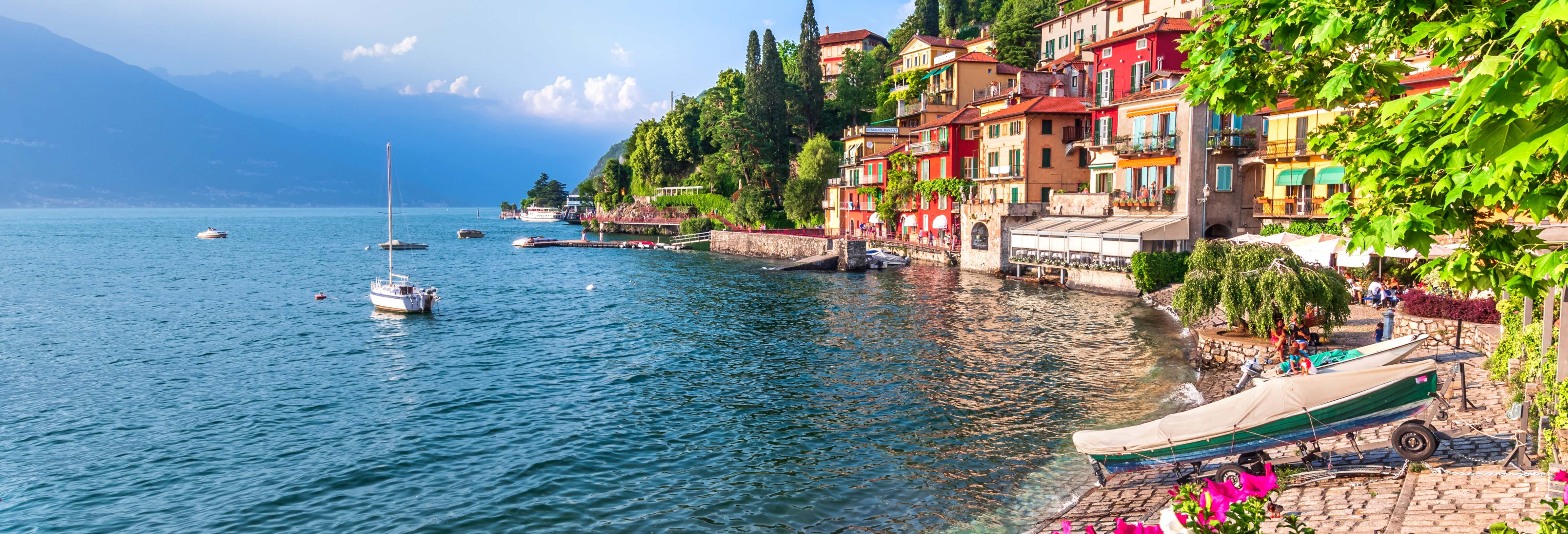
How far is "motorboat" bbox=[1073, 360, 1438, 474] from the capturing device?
14.9 m

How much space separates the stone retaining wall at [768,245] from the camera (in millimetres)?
75438

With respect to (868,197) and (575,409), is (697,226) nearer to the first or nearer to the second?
(868,197)

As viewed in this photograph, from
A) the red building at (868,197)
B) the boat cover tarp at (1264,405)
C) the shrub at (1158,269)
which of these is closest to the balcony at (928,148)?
the red building at (868,197)

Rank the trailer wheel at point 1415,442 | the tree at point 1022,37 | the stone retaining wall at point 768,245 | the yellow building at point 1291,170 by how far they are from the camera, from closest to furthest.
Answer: the trailer wheel at point 1415,442 < the yellow building at point 1291,170 < the stone retaining wall at point 768,245 < the tree at point 1022,37

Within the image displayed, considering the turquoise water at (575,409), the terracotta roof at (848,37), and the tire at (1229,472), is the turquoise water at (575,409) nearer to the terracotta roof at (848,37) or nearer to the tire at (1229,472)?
the tire at (1229,472)

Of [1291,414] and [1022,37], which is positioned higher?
[1022,37]

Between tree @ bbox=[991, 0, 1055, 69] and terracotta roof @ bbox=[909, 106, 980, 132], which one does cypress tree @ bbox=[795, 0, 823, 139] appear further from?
terracotta roof @ bbox=[909, 106, 980, 132]

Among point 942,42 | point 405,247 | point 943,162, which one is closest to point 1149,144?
point 943,162

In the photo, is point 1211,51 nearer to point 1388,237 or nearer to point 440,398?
point 1388,237

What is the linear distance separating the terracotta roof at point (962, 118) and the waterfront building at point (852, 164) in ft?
39.5

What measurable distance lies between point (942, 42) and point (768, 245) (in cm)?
3018

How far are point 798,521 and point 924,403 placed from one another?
28.4 ft

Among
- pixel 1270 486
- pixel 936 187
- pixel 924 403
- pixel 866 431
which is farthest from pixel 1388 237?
pixel 936 187

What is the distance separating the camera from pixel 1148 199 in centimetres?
4703
